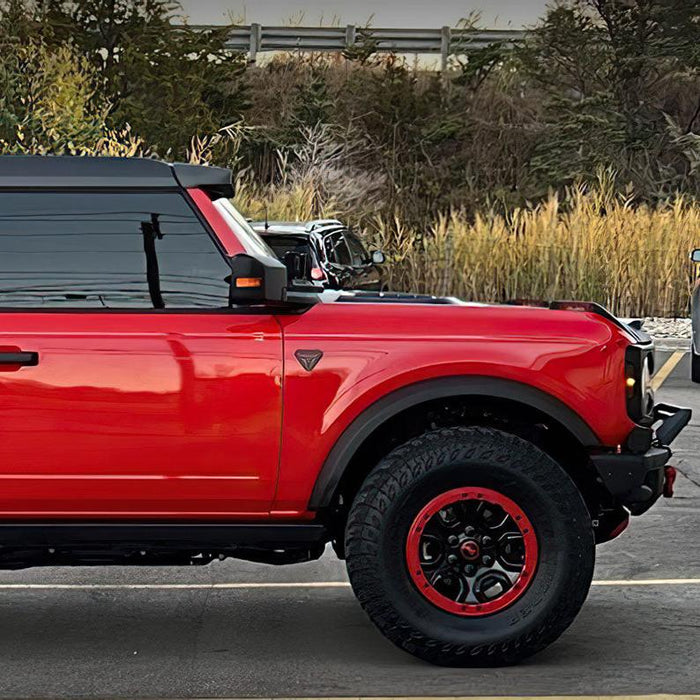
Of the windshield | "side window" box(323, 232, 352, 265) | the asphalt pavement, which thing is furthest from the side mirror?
the windshield

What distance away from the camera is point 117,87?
Answer: 35438 mm

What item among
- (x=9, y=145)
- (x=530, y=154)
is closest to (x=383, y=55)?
(x=530, y=154)

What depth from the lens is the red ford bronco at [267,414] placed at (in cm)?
604

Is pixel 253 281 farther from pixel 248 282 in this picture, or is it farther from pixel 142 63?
pixel 142 63

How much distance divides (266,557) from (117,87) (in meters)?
30.0

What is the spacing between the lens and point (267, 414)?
6.06 m

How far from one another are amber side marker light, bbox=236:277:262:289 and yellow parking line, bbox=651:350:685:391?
34.6 ft

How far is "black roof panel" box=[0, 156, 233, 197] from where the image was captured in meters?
6.18

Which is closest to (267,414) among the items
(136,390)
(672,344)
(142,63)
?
(136,390)

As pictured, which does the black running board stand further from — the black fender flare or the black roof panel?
the black roof panel

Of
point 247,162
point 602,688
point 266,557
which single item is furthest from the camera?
point 247,162

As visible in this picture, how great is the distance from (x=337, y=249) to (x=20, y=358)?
1249cm

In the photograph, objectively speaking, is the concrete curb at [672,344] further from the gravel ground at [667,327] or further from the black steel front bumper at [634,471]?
the black steel front bumper at [634,471]

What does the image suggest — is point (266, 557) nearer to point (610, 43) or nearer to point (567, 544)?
point (567, 544)
